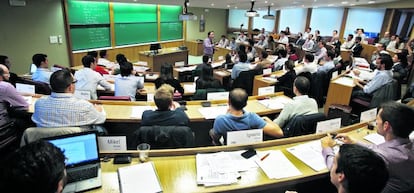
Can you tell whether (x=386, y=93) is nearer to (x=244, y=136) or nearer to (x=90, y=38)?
(x=244, y=136)

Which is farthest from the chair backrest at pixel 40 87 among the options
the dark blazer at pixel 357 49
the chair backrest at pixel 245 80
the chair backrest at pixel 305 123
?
the dark blazer at pixel 357 49

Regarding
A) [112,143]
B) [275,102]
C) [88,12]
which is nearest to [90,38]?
[88,12]

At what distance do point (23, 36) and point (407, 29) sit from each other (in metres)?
13.0

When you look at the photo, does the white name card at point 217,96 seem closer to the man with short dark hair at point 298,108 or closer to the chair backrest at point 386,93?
the man with short dark hair at point 298,108

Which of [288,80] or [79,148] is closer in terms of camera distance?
[79,148]

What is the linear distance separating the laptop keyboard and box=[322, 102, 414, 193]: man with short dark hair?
5.50 ft

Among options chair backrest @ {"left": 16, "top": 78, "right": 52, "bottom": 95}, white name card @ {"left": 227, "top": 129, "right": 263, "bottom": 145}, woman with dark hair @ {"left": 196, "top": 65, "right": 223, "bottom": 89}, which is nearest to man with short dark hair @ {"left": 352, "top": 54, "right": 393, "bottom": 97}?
woman with dark hair @ {"left": 196, "top": 65, "right": 223, "bottom": 89}

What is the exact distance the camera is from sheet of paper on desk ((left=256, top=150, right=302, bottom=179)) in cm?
173

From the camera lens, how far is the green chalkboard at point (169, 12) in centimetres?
1022

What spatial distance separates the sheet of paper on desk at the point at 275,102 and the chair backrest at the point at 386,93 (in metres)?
1.62

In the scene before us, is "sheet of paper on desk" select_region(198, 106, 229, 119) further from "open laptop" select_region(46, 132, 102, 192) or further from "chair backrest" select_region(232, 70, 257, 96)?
"chair backrest" select_region(232, 70, 257, 96)

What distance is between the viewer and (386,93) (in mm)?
3840

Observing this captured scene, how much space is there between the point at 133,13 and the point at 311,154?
884cm

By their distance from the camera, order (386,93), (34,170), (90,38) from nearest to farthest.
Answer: (34,170)
(386,93)
(90,38)
